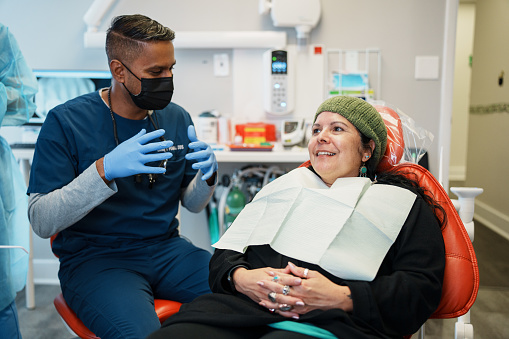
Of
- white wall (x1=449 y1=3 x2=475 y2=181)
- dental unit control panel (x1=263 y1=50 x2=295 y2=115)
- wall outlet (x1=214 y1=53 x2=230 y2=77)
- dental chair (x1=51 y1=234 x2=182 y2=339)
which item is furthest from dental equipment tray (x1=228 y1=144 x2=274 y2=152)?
white wall (x1=449 y1=3 x2=475 y2=181)

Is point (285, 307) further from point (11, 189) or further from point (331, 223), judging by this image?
point (11, 189)

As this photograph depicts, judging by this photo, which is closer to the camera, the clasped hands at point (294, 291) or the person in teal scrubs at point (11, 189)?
the clasped hands at point (294, 291)

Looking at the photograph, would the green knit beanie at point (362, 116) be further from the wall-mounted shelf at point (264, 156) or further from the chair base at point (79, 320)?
the wall-mounted shelf at point (264, 156)

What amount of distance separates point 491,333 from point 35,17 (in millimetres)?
3224

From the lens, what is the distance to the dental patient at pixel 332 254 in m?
1.12

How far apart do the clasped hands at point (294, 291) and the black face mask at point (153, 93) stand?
715 mm

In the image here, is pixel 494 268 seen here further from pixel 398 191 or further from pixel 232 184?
pixel 398 191

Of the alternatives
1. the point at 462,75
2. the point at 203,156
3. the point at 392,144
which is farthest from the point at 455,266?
the point at 462,75

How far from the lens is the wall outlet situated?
2.97m

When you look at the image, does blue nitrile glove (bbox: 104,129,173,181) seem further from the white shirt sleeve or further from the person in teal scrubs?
the person in teal scrubs

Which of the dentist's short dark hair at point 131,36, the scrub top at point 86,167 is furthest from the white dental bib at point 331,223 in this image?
the dentist's short dark hair at point 131,36

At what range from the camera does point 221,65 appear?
2.98 metres

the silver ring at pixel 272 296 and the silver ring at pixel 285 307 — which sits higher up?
the silver ring at pixel 272 296

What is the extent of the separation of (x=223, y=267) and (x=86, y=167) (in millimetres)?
622
